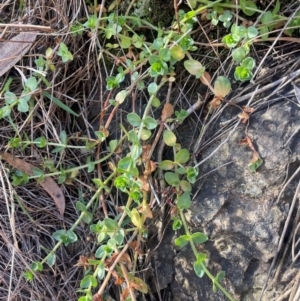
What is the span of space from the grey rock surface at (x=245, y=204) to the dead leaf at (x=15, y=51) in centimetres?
69

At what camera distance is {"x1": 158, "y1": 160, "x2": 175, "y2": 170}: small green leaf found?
1.36m

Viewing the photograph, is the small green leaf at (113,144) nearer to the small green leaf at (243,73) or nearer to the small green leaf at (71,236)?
the small green leaf at (71,236)

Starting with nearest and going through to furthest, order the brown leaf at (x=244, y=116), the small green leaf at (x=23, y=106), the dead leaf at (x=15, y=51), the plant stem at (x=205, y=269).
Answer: the plant stem at (x=205, y=269)
the brown leaf at (x=244, y=116)
the small green leaf at (x=23, y=106)
the dead leaf at (x=15, y=51)

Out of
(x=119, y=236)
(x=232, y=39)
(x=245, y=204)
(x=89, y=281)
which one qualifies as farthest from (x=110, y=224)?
(x=232, y=39)

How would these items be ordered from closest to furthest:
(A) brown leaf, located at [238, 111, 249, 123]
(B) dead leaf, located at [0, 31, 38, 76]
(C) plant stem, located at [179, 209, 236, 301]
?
(C) plant stem, located at [179, 209, 236, 301] < (A) brown leaf, located at [238, 111, 249, 123] < (B) dead leaf, located at [0, 31, 38, 76]

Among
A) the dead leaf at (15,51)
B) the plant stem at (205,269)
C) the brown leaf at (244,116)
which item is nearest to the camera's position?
the plant stem at (205,269)

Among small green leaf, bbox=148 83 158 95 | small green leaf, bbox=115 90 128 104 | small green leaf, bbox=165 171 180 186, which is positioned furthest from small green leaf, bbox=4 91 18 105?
small green leaf, bbox=165 171 180 186

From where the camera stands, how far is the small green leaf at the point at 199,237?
1.31m

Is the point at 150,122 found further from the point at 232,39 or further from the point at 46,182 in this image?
the point at 46,182

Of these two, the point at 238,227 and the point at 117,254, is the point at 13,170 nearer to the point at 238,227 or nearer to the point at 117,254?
the point at 117,254

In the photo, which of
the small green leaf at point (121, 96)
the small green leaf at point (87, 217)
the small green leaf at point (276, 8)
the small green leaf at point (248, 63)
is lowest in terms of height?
the small green leaf at point (87, 217)

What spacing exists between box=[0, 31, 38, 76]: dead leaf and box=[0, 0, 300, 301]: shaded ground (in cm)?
2

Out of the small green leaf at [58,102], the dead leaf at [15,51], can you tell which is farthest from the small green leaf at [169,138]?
the dead leaf at [15,51]

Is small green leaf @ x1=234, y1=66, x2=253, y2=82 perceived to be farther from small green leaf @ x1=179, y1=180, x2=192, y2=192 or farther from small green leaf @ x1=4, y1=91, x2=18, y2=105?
small green leaf @ x1=4, y1=91, x2=18, y2=105
